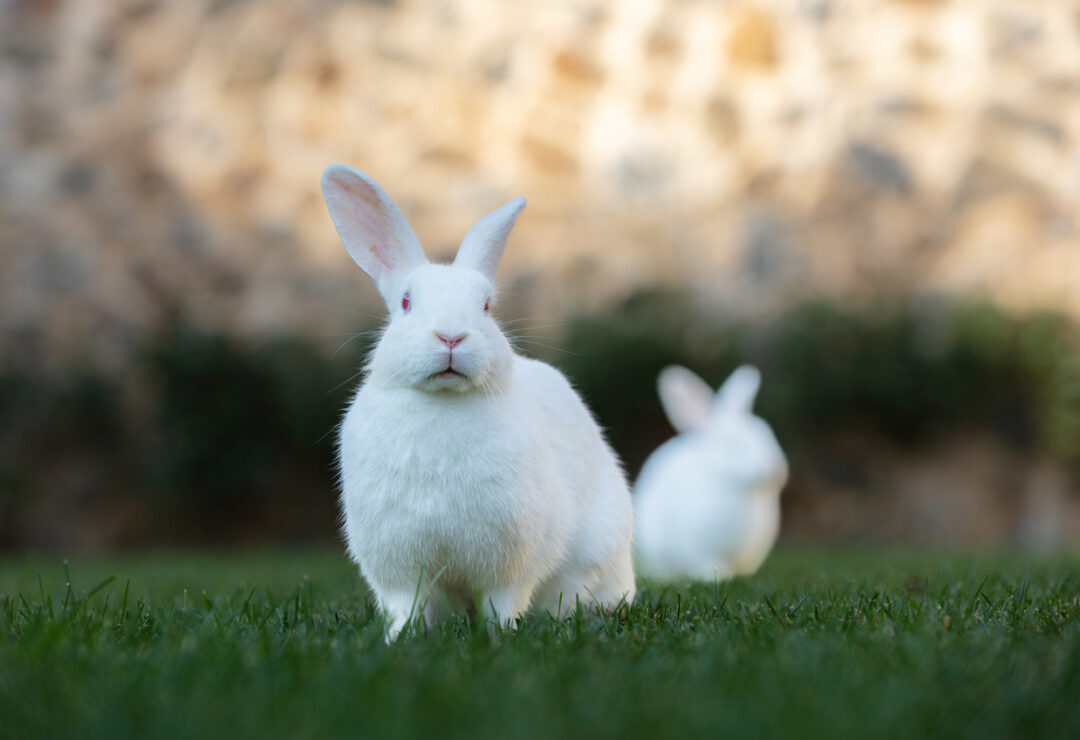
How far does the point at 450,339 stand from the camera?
187 cm

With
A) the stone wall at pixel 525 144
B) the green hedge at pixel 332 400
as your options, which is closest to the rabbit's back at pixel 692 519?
the green hedge at pixel 332 400

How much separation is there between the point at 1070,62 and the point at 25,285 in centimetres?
995

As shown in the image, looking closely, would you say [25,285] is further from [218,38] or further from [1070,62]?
[1070,62]

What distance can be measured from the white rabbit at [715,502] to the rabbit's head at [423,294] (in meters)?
2.11

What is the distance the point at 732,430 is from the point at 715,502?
0.37 metres

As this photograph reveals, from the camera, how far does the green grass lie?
1143 mm

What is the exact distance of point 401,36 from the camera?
926 cm

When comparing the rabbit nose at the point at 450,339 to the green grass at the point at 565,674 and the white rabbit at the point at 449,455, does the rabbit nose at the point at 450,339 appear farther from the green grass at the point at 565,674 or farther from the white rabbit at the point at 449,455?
the green grass at the point at 565,674

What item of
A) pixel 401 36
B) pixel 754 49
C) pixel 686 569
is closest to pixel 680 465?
pixel 686 569

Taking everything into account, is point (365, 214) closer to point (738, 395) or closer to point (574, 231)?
point (738, 395)

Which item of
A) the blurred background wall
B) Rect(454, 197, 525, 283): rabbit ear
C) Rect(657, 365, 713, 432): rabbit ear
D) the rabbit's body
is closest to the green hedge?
the blurred background wall

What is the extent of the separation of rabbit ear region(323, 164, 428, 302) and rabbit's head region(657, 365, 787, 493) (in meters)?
2.28

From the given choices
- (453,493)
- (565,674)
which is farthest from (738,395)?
(565,674)

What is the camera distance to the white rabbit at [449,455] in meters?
1.86
